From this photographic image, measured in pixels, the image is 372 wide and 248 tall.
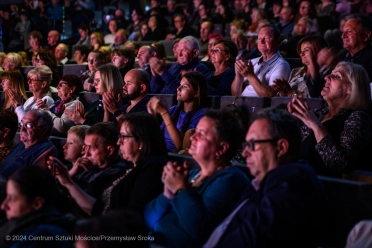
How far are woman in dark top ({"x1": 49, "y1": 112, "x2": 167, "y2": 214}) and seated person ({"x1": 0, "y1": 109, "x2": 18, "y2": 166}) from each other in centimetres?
123

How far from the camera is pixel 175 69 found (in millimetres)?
4840

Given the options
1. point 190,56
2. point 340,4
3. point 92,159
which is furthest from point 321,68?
point 340,4

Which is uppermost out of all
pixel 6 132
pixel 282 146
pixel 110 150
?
pixel 282 146

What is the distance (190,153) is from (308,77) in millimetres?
1719

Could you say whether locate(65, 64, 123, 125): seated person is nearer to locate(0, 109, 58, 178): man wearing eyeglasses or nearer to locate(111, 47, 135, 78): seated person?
locate(0, 109, 58, 178): man wearing eyeglasses

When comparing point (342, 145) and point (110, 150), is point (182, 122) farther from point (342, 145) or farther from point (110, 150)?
point (342, 145)

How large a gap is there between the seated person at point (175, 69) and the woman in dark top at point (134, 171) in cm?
176

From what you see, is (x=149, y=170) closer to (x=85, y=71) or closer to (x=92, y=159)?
(x=92, y=159)

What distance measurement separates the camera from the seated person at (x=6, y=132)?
12.8ft

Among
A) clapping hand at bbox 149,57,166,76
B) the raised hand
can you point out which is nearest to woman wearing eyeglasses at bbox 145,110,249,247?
the raised hand

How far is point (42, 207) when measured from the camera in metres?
2.27

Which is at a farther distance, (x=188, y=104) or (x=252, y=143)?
(x=188, y=104)

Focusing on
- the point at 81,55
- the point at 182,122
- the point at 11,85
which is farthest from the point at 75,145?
the point at 81,55

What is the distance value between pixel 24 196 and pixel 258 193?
809 millimetres
